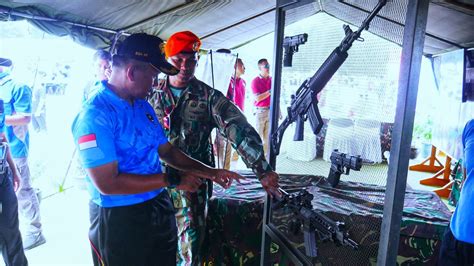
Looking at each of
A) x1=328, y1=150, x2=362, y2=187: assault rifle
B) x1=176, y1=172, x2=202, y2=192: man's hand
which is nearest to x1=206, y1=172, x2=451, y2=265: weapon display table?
x1=328, y1=150, x2=362, y2=187: assault rifle

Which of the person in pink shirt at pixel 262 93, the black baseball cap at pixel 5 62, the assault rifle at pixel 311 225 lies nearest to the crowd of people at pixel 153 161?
the assault rifle at pixel 311 225

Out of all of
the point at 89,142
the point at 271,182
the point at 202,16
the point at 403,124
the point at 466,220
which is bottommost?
the point at 466,220

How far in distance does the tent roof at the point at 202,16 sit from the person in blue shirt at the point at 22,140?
562 millimetres

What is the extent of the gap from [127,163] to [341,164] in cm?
88

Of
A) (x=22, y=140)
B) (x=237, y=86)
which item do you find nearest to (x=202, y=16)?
(x=237, y=86)

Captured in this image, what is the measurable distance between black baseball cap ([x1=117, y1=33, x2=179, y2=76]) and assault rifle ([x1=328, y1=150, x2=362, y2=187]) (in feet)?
2.67

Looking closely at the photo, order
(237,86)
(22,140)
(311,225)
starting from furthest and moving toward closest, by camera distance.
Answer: (237,86)
(22,140)
(311,225)

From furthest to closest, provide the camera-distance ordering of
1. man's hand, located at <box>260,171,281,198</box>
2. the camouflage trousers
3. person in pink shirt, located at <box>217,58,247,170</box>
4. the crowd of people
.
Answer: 1. person in pink shirt, located at <box>217,58,247,170</box>
2. the camouflage trousers
3. man's hand, located at <box>260,171,281,198</box>
4. the crowd of people

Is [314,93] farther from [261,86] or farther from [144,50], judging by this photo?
[261,86]

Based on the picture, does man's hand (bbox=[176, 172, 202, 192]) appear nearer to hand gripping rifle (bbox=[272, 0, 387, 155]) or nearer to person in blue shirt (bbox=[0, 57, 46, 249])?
hand gripping rifle (bbox=[272, 0, 387, 155])

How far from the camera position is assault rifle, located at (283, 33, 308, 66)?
1.47 meters

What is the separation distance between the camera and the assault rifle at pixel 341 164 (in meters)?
1.22

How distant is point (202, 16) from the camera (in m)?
3.96

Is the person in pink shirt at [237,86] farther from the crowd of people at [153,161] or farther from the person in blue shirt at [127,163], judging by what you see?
the person in blue shirt at [127,163]
